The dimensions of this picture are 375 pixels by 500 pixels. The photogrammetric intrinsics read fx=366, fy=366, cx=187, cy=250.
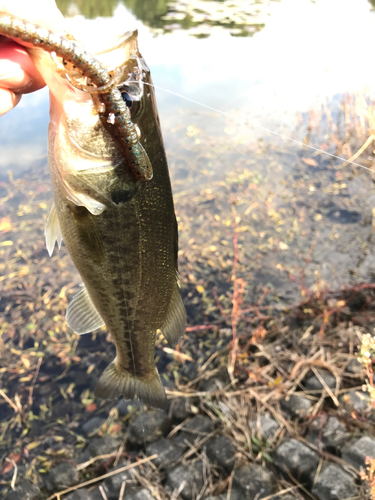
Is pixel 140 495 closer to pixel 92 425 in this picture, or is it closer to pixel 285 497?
pixel 92 425

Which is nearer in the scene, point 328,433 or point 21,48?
point 21,48

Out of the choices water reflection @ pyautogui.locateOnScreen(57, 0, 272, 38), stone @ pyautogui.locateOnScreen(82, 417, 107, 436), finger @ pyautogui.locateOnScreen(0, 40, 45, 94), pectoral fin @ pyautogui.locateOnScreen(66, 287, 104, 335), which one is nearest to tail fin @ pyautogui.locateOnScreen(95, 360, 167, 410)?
pectoral fin @ pyautogui.locateOnScreen(66, 287, 104, 335)

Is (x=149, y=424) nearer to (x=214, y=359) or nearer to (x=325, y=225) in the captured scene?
(x=214, y=359)

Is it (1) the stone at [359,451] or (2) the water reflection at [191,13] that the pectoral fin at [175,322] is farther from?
(2) the water reflection at [191,13]

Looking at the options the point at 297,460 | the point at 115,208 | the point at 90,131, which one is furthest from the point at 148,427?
the point at 90,131


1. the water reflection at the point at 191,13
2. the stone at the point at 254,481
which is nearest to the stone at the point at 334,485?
the stone at the point at 254,481
